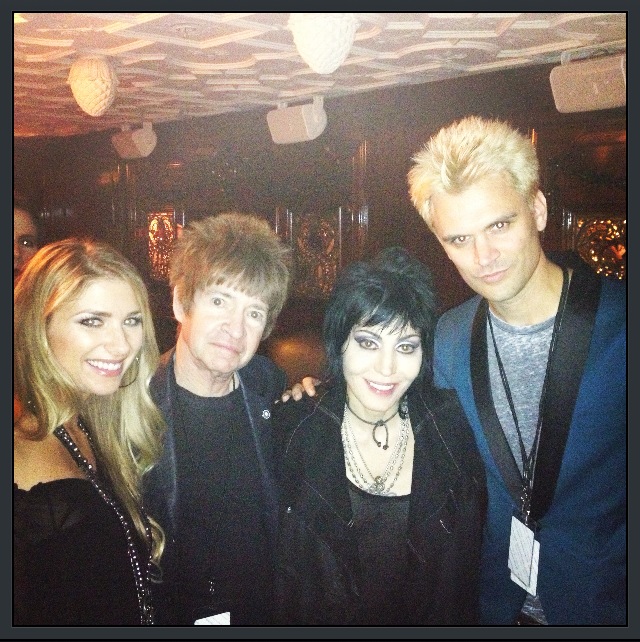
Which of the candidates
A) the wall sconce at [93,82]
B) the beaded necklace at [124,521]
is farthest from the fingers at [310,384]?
the wall sconce at [93,82]

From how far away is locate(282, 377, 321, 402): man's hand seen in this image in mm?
1805

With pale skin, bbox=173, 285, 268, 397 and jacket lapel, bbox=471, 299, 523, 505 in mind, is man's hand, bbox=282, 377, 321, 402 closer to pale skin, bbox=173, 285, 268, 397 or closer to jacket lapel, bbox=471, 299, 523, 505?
pale skin, bbox=173, 285, 268, 397

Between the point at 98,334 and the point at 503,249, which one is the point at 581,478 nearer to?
the point at 503,249

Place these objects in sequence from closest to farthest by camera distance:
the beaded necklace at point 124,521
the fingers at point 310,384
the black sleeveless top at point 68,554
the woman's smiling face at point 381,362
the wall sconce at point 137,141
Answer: the black sleeveless top at point 68,554 < the beaded necklace at point 124,521 < the woman's smiling face at point 381,362 < the fingers at point 310,384 < the wall sconce at point 137,141

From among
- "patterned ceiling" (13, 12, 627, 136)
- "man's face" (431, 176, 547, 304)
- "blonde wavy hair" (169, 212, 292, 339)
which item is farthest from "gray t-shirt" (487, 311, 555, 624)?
"patterned ceiling" (13, 12, 627, 136)

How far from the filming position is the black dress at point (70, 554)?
1.40 m

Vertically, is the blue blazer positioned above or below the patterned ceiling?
below

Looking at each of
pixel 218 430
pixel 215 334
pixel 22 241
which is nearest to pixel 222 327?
pixel 215 334

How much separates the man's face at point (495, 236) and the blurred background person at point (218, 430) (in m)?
0.54

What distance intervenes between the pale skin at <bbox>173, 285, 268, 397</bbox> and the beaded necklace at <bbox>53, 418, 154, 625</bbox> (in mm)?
343

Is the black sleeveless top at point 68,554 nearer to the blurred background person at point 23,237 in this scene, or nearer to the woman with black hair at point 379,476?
the woman with black hair at point 379,476

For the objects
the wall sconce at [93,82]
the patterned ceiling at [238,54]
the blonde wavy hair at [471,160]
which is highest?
the patterned ceiling at [238,54]

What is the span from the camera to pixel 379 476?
175cm

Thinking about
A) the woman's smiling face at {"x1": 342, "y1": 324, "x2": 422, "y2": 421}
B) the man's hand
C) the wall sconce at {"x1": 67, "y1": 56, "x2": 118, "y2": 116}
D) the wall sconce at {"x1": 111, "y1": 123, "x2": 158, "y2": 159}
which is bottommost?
the man's hand
